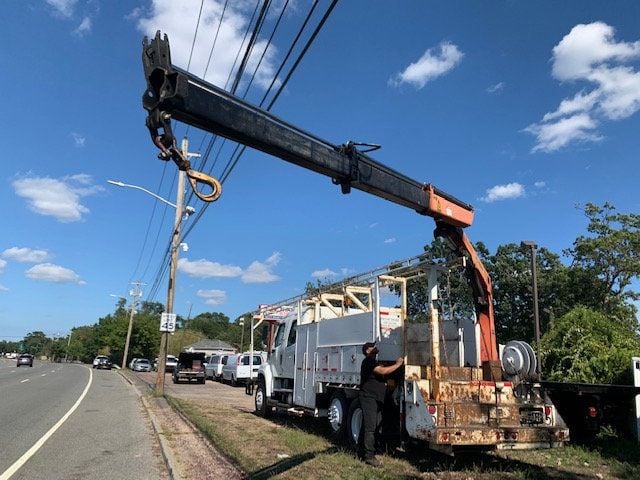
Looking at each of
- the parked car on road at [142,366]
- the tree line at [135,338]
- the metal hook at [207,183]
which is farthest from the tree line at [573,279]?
the parked car on road at [142,366]

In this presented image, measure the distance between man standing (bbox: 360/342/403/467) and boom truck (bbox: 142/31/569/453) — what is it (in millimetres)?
297

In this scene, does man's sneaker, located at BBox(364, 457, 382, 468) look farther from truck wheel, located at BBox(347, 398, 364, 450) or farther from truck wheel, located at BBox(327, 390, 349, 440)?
truck wheel, located at BBox(327, 390, 349, 440)

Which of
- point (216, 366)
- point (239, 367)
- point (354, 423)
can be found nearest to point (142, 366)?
point (216, 366)

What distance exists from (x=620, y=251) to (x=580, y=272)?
251cm

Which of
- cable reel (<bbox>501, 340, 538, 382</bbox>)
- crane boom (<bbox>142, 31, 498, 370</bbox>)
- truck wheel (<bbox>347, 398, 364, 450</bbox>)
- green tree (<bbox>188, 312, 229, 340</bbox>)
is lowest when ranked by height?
truck wheel (<bbox>347, 398, 364, 450</bbox>)

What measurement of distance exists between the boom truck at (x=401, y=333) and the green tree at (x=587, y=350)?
4374mm

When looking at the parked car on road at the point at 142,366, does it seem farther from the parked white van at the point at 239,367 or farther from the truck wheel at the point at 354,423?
the truck wheel at the point at 354,423

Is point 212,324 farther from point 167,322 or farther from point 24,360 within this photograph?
point 167,322

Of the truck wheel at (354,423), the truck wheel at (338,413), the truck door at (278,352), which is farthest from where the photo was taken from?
the truck door at (278,352)

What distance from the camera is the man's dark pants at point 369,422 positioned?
7992 mm

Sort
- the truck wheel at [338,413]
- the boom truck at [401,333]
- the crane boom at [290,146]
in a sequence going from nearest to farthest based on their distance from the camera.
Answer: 1. the crane boom at [290,146]
2. the boom truck at [401,333]
3. the truck wheel at [338,413]

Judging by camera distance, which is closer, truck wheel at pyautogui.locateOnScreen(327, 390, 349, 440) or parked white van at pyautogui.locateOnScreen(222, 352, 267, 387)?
truck wheel at pyautogui.locateOnScreen(327, 390, 349, 440)

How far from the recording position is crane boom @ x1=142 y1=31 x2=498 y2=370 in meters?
5.79

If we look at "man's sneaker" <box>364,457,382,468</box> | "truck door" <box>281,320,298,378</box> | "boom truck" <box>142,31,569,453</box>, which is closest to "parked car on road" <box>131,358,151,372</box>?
"truck door" <box>281,320,298,378</box>
